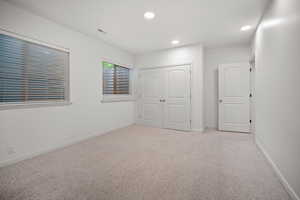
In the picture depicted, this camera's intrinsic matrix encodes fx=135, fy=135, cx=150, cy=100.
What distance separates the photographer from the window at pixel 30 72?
7.22ft

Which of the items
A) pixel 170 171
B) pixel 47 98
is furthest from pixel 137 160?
pixel 47 98

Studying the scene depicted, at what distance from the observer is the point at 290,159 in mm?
1498

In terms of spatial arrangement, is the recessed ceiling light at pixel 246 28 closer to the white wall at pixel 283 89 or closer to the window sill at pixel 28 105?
the white wall at pixel 283 89

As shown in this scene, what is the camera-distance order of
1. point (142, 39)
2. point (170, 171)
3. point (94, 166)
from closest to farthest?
point (170, 171) < point (94, 166) < point (142, 39)

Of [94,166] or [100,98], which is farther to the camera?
[100,98]

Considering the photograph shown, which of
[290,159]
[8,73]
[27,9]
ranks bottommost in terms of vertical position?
[290,159]

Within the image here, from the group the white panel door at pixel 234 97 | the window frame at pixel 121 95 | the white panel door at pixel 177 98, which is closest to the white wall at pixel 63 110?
the window frame at pixel 121 95

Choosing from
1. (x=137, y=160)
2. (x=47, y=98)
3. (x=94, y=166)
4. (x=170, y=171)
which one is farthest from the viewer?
(x=47, y=98)

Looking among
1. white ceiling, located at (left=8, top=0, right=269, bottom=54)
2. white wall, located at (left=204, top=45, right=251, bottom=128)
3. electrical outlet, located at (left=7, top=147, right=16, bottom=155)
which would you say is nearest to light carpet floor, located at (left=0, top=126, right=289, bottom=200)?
electrical outlet, located at (left=7, top=147, right=16, bottom=155)

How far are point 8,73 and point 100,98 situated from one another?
1913mm

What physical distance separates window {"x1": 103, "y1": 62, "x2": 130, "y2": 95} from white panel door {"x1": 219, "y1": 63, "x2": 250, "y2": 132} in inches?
127

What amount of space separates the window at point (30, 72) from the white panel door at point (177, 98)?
2960 mm

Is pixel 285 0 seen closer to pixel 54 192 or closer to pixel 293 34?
pixel 293 34

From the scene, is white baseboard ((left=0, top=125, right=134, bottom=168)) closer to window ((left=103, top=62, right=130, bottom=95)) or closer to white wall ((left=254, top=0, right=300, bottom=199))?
window ((left=103, top=62, right=130, bottom=95))
